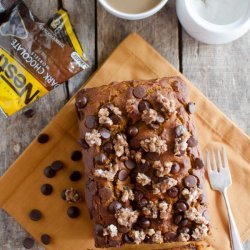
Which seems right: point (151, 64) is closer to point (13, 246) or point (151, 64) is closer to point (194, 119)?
point (194, 119)

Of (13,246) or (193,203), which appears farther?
(13,246)

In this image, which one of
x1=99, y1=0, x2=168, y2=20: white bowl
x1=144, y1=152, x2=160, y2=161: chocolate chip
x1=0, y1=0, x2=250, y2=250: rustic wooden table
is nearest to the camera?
x1=144, y1=152, x2=160, y2=161: chocolate chip

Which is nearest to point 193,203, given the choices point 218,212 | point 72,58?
point 218,212

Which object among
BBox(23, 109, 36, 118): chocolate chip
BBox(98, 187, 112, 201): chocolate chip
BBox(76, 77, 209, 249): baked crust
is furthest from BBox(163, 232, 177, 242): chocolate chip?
BBox(23, 109, 36, 118): chocolate chip

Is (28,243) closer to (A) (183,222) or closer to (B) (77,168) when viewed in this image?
(B) (77,168)

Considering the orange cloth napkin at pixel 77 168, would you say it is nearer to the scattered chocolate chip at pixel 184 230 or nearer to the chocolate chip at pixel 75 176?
the chocolate chip at pixel 75 176

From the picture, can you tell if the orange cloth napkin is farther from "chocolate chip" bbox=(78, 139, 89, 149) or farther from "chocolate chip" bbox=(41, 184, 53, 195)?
"chocolate chip" bbox=(78, 139, 89, 149)
